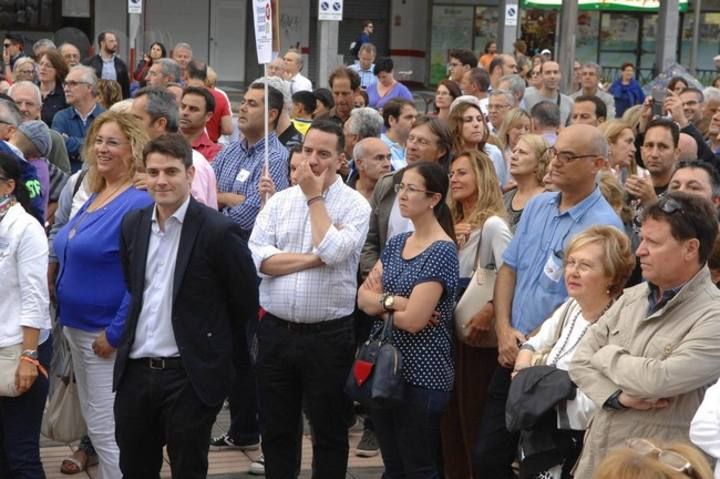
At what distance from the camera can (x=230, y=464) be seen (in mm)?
7152

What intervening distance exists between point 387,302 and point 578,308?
96 cm

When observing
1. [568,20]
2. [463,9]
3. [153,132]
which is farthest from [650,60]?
[153,132]

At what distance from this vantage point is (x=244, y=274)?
5598 mm

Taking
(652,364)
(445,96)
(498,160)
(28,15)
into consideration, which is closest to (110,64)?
(445,96)

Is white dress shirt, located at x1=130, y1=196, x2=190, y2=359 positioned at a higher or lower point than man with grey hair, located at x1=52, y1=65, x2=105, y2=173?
lower

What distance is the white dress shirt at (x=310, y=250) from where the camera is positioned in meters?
5.98

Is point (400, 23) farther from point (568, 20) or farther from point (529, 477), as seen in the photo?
point (529, 477)

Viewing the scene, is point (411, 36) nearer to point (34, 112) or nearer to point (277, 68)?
point (277, 68)

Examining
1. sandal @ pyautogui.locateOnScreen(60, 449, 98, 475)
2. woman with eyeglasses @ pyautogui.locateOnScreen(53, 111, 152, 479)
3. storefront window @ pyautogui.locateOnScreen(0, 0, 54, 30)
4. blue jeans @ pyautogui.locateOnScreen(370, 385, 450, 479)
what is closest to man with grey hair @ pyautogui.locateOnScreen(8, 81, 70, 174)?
sandal @ pyautogui.locateOnScreen(60, 449, 98, 475)

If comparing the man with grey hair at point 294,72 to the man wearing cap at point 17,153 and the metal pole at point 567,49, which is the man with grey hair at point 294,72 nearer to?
the man wearing cap at point 17,153

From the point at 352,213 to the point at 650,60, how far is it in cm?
3126

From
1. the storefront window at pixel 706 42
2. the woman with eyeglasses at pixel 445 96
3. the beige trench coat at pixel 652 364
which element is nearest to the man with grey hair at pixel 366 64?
the woman with eyeglasses at pixel 445 96

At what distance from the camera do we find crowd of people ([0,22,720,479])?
466 centimetres

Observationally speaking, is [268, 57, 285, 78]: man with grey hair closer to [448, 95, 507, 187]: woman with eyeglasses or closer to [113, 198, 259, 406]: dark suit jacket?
[448, 95, 507, 187]: woman with eyeglasses
